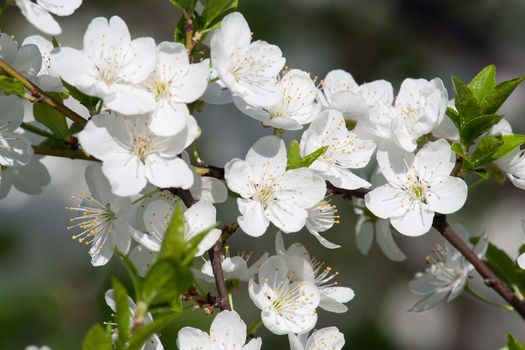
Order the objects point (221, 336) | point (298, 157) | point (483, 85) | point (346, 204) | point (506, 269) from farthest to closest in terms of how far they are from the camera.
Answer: point (346, 204), point (506, 269), point (483, 85), point (298, 157), point (221, 336)

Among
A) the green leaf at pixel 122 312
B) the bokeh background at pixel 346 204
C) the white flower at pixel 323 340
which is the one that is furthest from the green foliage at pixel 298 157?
the bokeh background at pixel 346 204

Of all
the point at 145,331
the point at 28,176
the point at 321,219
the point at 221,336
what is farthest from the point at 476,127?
the point at 28,176

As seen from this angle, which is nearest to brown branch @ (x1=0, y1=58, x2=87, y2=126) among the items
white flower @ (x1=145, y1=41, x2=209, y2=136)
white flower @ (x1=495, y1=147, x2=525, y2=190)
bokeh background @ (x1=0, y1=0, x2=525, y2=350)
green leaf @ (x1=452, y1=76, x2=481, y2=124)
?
white flower @ (x1=145, y1=41, x2=209, y2=136)

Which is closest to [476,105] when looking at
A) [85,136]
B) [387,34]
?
[85,136]

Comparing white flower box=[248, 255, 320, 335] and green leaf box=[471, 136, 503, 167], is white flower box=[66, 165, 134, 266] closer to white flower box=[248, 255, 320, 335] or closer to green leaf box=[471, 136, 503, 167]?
white flower box=[248, 255, 320, 335]

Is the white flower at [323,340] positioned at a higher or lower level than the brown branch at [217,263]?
lower

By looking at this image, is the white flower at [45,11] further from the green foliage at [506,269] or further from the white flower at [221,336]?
the green foliage at [506,269]

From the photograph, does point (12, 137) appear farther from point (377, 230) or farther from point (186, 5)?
point (377, 230)
